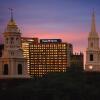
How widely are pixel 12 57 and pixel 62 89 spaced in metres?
73.2

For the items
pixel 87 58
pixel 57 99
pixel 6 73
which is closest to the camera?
pixel 57 99

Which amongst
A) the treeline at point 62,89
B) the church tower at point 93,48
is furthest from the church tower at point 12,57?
the treeline at point 62,89

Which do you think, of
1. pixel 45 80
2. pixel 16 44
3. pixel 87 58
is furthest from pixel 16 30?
pixel 45 80

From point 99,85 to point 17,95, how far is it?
7715mm

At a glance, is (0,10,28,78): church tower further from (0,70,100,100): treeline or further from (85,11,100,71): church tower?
(0,70,100,100): treeline

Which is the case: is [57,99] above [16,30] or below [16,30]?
below

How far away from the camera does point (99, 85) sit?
245ft

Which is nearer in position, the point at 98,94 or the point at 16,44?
the point at 98,94

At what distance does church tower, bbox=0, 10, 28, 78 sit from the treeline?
65.8 m

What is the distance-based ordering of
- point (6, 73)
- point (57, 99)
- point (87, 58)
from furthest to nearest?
point (87, 58) → point (6, 73) → point (57, 99)

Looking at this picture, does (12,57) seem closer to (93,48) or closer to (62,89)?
(93,48)

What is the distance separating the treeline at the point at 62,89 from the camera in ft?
236

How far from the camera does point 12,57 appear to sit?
5728 inches

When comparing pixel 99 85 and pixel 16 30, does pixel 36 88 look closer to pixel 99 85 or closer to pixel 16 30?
pixel 99 85
